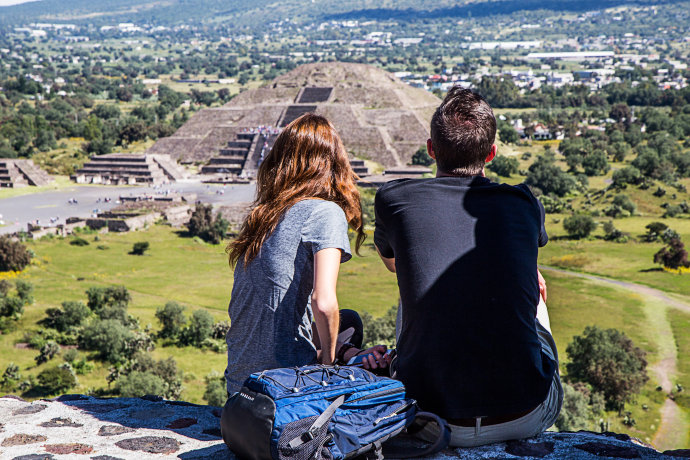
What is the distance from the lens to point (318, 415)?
4.62 meters

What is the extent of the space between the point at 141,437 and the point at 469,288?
2979 millimetres

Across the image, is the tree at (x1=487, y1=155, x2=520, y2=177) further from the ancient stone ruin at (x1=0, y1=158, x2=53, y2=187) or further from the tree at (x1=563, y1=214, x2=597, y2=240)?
the ancient stone ruin at (x1=0, y1=158, x2=53, y2=187)

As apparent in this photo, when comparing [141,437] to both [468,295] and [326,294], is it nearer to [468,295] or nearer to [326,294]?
[326,294]

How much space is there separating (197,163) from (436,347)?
81.0 metres

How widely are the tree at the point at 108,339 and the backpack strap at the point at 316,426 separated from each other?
21.8 metres

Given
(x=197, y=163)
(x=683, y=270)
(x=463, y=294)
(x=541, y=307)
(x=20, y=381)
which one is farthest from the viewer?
(x=197, y=163)

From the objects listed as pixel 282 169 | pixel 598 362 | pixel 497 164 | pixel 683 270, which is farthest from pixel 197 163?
pixel 282 169

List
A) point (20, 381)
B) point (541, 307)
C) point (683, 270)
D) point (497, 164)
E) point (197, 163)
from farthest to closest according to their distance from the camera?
point (197, 163), point (497, 164), point (683, 270), point (20, 381), point (541, 307)

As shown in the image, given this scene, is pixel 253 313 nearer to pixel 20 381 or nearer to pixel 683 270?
pixel 20 381

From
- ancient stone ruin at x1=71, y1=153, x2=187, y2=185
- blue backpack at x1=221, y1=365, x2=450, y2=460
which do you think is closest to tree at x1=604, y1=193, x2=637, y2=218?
ancient stone ruin at x1=71, y1=153, x2=187, y2=185

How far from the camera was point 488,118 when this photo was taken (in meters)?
5.06

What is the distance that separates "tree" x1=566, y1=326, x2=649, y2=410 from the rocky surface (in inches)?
741

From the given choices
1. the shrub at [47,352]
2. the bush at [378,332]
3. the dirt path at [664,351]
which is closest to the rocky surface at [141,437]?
the dirt path at [664,351]

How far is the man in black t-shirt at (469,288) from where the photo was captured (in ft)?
16.0
